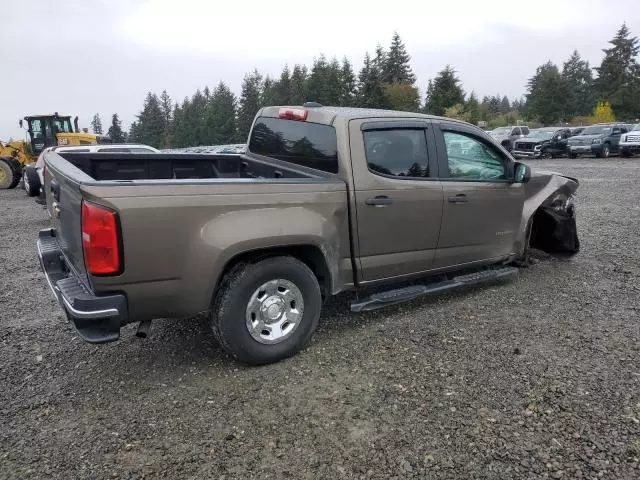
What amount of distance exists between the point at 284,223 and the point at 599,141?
26.4 meters

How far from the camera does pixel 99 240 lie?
295cm

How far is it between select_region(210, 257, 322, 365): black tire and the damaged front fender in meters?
2.73

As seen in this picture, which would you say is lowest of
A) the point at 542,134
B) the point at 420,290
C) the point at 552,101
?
the point at 420,290

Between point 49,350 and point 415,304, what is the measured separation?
3149 mm

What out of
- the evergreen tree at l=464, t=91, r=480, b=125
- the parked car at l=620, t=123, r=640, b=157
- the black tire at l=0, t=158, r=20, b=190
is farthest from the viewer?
the evergreen tree at l=464, t=91, r=480, b=125

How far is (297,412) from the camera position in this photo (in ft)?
10.1

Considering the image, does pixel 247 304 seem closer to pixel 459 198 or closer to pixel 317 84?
pixel 459 198

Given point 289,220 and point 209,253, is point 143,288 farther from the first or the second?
point 289,220

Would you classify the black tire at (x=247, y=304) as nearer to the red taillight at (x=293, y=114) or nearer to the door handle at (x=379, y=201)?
the door handle at (x=379, y=201)

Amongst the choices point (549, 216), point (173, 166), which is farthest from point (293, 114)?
point (549, 216)

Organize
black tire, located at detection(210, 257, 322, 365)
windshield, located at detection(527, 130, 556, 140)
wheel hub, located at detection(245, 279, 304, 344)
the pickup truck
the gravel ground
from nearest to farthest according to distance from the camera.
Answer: the gravel ground
the pickup truck
black tire, located at detection(210, 257, 322, 365)
wheel hub, located at detection(245, 279, 304, 344)
windshield, located at detection(527, 130, 556, 140)

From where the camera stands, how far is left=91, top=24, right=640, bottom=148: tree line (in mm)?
58938

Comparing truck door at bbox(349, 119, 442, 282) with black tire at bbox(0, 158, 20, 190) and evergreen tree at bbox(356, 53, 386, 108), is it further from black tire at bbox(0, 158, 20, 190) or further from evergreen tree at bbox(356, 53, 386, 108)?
evergreen tree at bbox(356, 53, 386, 108)

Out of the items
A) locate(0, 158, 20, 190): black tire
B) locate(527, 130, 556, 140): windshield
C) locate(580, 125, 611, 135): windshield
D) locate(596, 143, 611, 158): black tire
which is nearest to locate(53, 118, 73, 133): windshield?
locate(0, 158, 20, 190): black tire
